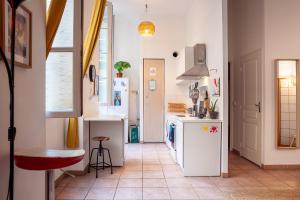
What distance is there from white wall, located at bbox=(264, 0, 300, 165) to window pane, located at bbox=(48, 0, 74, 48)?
124 inches

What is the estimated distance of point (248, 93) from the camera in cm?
473

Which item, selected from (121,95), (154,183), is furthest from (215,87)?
(121,95)

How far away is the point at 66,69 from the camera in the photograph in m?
2.56

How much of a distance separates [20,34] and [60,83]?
0.92m

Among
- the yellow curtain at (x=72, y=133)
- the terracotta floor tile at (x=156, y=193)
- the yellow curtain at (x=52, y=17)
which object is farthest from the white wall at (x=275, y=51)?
the yellow curtain at (x=52, y=17)

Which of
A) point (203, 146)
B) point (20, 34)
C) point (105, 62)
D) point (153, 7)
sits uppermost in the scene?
point (153, 7)

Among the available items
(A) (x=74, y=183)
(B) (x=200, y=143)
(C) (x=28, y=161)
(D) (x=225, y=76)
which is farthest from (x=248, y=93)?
(C) (x=28, y=161)

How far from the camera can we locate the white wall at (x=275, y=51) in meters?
4.10

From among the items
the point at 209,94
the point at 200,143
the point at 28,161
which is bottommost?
the point at 200,143

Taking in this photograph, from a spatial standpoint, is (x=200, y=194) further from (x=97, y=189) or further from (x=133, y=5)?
(x=133, y=5)

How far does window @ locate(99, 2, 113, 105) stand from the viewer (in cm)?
537

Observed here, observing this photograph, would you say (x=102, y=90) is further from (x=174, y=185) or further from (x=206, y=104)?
(x=174, y=185)

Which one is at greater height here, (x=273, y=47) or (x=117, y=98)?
(x=273, y=47)

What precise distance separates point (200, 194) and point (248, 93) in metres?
2.46
